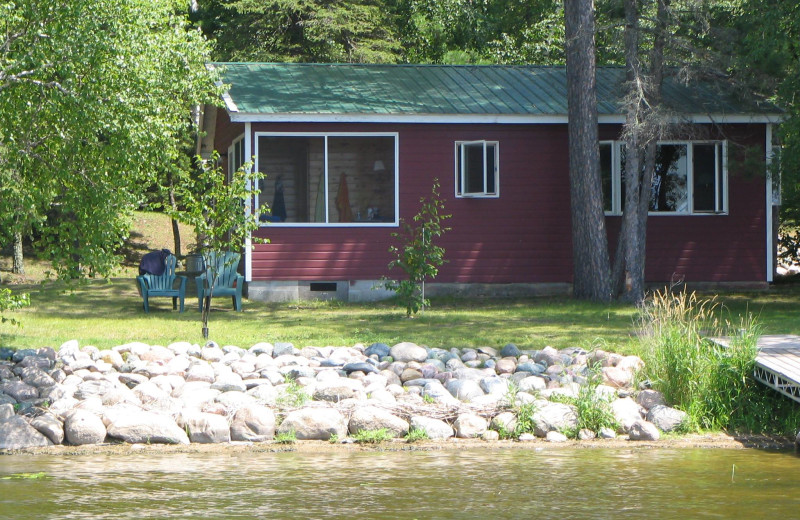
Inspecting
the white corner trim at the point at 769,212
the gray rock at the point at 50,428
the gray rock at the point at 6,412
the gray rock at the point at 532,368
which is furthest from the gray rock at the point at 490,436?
the white corner trim at the point at 769,212

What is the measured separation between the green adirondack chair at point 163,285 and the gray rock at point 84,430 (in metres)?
5.86

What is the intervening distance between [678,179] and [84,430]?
1114 centimetres

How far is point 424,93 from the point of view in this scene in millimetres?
16234

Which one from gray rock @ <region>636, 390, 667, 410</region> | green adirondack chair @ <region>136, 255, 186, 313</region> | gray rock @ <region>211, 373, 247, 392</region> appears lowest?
gray rock @ <region>636, 390, 667, 410</region>

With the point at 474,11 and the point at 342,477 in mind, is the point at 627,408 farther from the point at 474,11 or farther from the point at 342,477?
the point at 474,11

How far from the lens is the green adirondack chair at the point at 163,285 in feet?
45.6

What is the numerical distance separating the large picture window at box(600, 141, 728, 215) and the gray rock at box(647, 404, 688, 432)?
809 centimetres

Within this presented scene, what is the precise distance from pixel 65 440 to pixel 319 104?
27.3ft

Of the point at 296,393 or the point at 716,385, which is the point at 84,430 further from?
the point at 716,385

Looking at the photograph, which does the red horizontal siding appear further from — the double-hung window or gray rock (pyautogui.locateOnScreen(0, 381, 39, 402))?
gray rock (pyautogui.locateOnScreen(0, 381, 39, 402))

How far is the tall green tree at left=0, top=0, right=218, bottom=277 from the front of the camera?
8.88 metres

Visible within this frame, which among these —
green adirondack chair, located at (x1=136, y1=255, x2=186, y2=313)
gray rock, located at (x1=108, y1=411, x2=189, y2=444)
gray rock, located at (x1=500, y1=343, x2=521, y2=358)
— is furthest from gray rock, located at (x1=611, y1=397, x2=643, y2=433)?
green adirondack chair, located at (x1=136, y1=255, x2=186, y2=313)

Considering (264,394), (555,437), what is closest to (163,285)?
(264,394)

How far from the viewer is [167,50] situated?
10.9m
